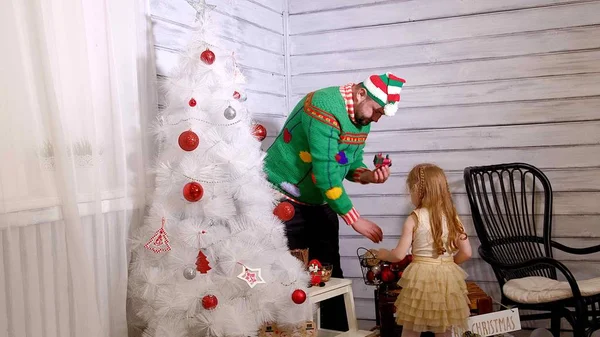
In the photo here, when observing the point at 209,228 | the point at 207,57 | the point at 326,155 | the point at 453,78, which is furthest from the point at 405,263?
the point at 207,57

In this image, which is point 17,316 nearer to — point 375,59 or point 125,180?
point 125,180

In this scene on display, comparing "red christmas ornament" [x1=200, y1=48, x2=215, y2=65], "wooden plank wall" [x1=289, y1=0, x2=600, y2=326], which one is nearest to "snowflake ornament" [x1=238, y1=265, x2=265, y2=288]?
"red christmas ornament" [x1=200, y1=48, x2=215, y2=65]

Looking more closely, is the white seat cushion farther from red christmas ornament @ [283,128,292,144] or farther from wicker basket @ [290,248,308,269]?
red christmas ornament @ [283,128,292,144]

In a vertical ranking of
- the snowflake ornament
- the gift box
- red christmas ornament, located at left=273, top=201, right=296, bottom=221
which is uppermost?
red christmas ornament, located at left=273, top=201, right=296, bottom=221

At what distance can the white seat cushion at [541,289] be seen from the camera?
276 centimetres

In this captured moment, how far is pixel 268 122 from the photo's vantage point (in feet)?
12.1

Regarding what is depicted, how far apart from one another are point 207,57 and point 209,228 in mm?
647

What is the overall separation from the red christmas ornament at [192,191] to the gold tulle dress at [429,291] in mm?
963

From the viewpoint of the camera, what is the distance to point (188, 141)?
2.28m

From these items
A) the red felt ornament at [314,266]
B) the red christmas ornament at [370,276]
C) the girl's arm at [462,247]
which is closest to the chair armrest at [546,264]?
the girl's arm at [462,247]

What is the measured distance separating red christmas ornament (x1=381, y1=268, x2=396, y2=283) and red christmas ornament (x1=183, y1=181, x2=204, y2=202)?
1.06m

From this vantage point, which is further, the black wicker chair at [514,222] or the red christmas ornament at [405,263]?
the black wicker chair at [514,222]

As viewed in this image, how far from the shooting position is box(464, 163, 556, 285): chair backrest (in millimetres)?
3264

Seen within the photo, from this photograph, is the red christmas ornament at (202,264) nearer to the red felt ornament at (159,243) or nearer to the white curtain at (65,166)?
the red felt ornament at (159,243)
